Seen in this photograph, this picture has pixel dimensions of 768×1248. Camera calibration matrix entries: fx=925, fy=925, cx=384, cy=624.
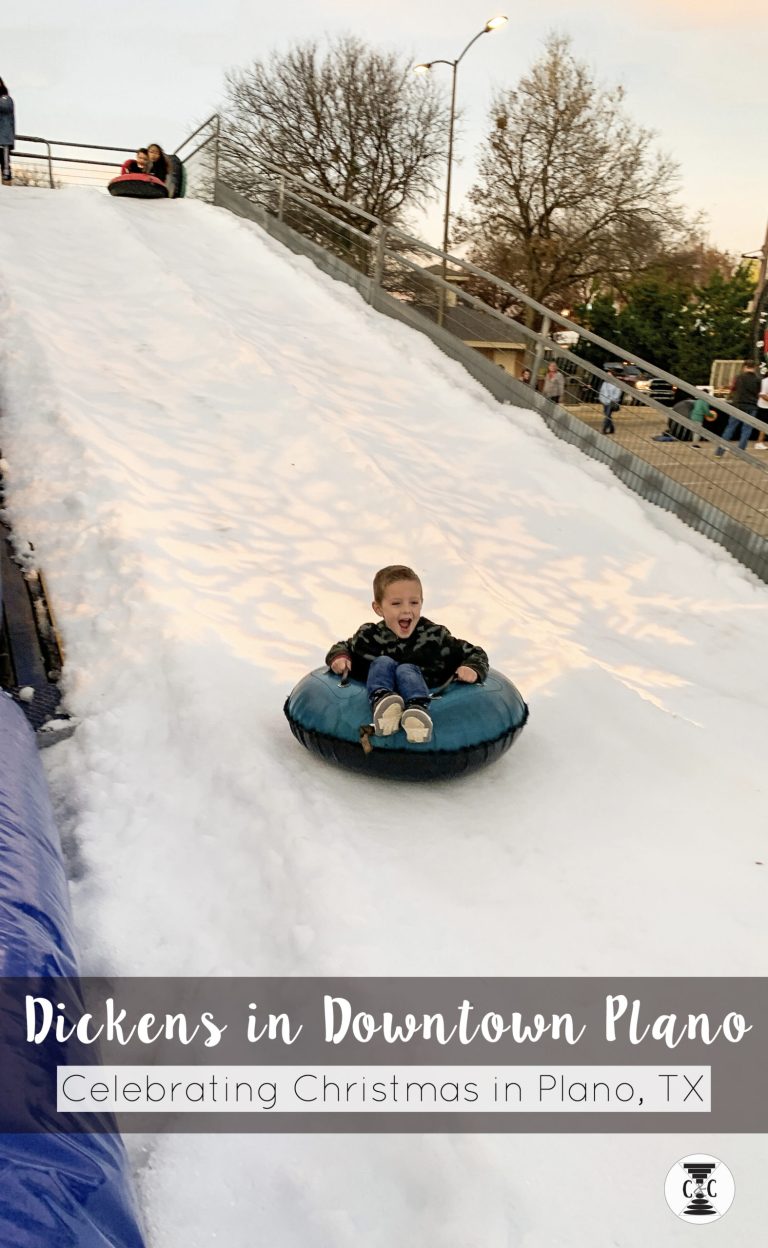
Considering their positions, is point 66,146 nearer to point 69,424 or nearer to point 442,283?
point 442,283

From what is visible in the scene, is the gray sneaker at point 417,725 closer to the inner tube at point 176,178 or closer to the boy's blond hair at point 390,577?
the boy's blond hair at point 390,577

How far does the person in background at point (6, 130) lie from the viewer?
50.3ft

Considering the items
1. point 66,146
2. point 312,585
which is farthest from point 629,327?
point 312,585

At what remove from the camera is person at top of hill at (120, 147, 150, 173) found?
15391 mm

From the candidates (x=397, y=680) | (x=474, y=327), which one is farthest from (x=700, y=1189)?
(x=474, y=327)

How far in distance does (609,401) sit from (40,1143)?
28.4ft

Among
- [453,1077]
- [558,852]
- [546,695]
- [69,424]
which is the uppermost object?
[69,424]

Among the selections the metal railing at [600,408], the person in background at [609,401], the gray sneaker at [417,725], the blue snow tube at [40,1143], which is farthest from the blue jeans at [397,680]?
the person in background at [609,401]

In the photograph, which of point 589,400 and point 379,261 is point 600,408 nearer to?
point 589,400

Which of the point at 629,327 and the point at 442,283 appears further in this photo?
the point at 629,327

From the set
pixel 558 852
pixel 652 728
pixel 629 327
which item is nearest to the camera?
pixel 558 852

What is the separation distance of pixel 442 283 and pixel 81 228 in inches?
217

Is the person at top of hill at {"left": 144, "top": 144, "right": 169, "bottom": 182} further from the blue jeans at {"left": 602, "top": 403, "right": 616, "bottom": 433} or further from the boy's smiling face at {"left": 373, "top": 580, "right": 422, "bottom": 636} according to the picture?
the boy's smiling face at {"left": 373, "top": 580, "right": 422, "bottom": 636}

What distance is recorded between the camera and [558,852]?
4008mm
